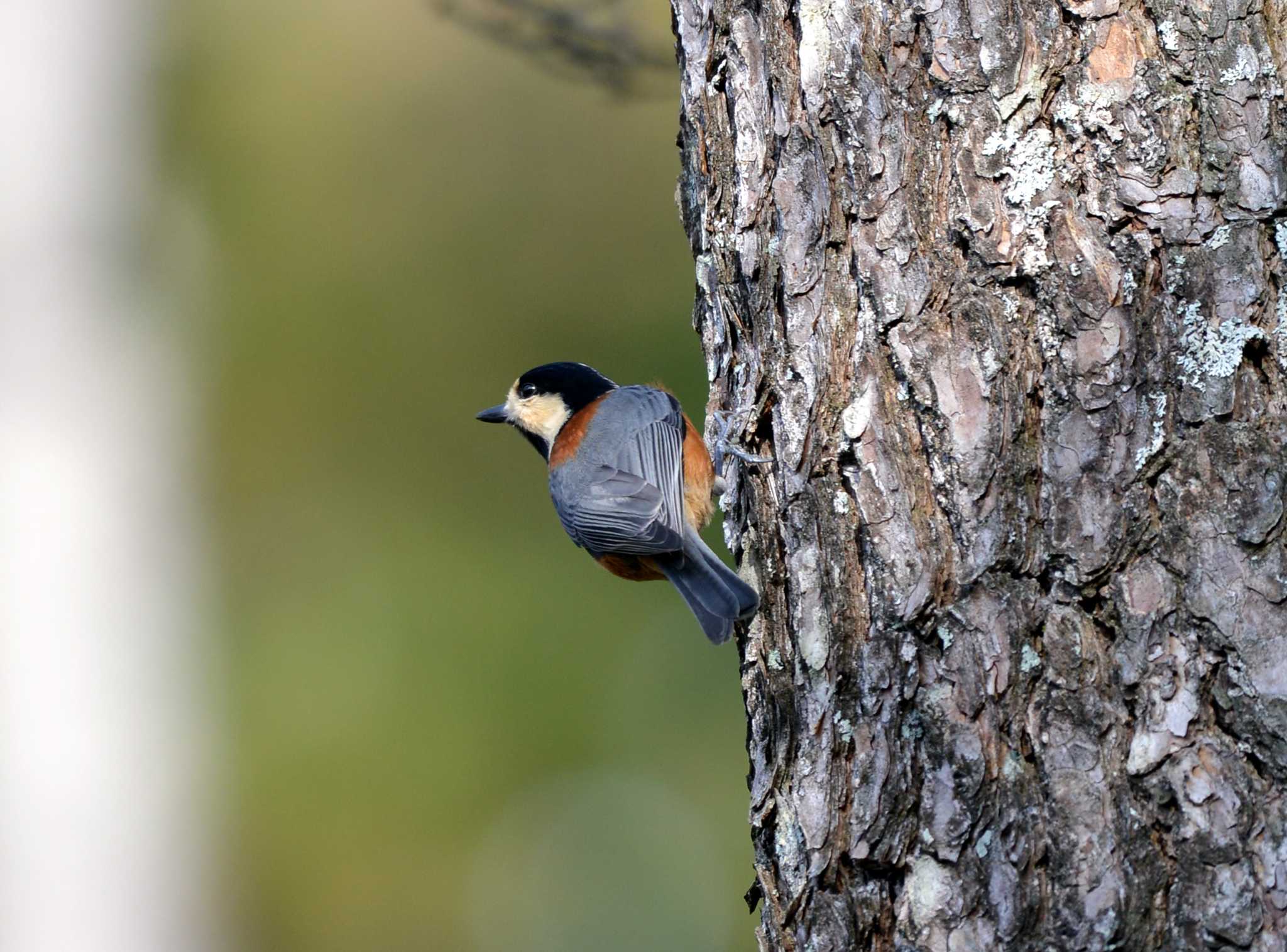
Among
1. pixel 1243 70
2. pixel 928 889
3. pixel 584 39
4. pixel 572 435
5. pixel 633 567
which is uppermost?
pixel 584 39

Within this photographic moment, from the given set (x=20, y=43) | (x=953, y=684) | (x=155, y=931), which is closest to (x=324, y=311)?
(x=20, y=43)

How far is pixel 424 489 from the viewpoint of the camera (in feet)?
28.8

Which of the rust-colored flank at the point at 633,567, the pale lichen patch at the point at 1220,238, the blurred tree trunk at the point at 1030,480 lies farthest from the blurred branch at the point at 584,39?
the pale lichen patch at the point at 1220,238

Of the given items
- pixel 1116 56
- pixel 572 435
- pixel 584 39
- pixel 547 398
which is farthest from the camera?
pixel 547 398

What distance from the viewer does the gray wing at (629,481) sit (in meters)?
3.06

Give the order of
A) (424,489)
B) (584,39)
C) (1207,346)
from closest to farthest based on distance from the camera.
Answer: (1207,346), (584,39), (424,489)

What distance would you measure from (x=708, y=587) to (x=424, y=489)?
255 inches

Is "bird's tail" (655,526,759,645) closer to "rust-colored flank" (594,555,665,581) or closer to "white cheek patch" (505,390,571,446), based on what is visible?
"rust-colored flank" (594,555,665,581)

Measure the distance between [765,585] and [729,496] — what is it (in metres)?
0.34

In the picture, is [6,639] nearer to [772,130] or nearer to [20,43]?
[20,43]

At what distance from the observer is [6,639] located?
4.98m

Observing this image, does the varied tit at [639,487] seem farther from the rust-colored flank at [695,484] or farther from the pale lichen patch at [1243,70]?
the pale lichen patch at [1243,70]

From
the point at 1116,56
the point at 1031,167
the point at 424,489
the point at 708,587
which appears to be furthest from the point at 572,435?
the point at 424,489

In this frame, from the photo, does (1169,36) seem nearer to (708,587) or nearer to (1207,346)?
(1207,346)
